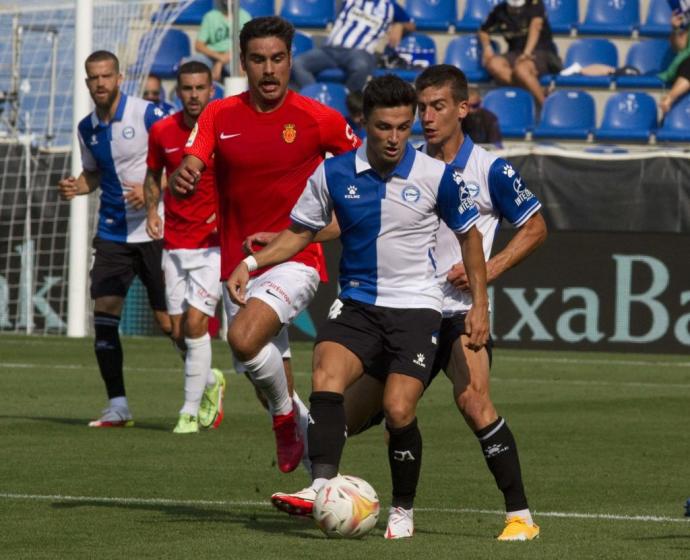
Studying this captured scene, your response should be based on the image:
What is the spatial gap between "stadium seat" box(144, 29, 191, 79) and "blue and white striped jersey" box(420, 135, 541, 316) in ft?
51.1

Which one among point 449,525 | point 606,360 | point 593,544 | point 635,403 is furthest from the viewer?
point 606,360

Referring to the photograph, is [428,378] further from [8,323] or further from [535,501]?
[8,323]

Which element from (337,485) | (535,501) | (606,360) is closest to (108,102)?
(535,501)

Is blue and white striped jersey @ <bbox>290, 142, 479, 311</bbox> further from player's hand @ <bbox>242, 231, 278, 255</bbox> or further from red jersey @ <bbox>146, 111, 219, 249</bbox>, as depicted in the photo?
red jersey @ <bbox>146, 111, 219, 249</bbox>

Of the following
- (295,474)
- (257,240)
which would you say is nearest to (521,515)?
(257,240)

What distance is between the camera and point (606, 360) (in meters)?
16.8

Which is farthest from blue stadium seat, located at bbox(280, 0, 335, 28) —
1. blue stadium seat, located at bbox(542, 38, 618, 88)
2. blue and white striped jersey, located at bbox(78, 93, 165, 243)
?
blue and white striped jersey, located at bbox(78, 93, 165, 243)

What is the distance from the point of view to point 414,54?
70.7ft

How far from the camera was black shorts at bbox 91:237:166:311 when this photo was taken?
37.3 ft

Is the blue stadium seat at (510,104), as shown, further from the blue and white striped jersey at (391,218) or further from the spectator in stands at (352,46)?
the blue and white striped jersey at (391,218)

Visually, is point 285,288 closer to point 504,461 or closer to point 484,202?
point 484,202

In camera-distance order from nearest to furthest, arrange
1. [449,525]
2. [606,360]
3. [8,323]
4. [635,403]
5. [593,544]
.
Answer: [593,544], [449,525], [635,403], [606,360], [8,323]

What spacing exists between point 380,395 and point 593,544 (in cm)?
114

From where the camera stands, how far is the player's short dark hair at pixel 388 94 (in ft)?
21.7
